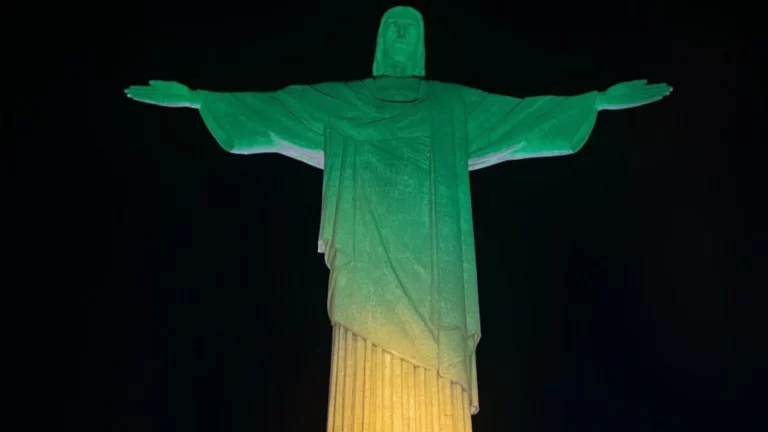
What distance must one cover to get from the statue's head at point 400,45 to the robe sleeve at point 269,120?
0.52 m

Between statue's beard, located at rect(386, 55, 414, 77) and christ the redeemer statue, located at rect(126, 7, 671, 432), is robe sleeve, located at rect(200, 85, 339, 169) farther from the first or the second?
statue's beard, located at rect(386, 55, 414, 77)

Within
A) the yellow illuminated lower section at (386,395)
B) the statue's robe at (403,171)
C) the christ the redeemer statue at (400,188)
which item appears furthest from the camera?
the statue's robe at (403,171)

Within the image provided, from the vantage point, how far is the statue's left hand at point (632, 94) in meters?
5.45

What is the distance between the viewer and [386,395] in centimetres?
443

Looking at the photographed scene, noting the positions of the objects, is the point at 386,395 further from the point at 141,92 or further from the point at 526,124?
the point at 141,92

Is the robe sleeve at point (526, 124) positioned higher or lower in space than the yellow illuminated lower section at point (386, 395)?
higher

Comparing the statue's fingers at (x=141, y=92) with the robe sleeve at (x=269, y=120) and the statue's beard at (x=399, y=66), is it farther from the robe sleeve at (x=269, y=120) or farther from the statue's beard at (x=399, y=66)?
the statue's beard at (x=399, y=66)

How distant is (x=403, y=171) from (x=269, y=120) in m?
0.97

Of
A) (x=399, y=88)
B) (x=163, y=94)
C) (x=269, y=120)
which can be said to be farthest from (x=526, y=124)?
(x=163, y=94)

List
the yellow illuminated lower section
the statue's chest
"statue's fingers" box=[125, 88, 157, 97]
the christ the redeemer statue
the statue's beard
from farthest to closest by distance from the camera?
the statue's beard, "statue's fingers" box=[125, 88, 157, 97], the statue's chest, the christ the redeemer statue, the yellow illuminated lower section

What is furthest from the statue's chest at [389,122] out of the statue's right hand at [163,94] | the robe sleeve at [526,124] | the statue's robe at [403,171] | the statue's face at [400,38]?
the statue's right hand at [163,94]

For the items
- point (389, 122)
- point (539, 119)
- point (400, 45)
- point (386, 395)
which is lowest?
point (386, 395)

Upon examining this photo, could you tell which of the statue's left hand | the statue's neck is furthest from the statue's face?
the statue's left hand

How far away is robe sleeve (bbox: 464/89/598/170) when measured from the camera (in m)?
5.46
